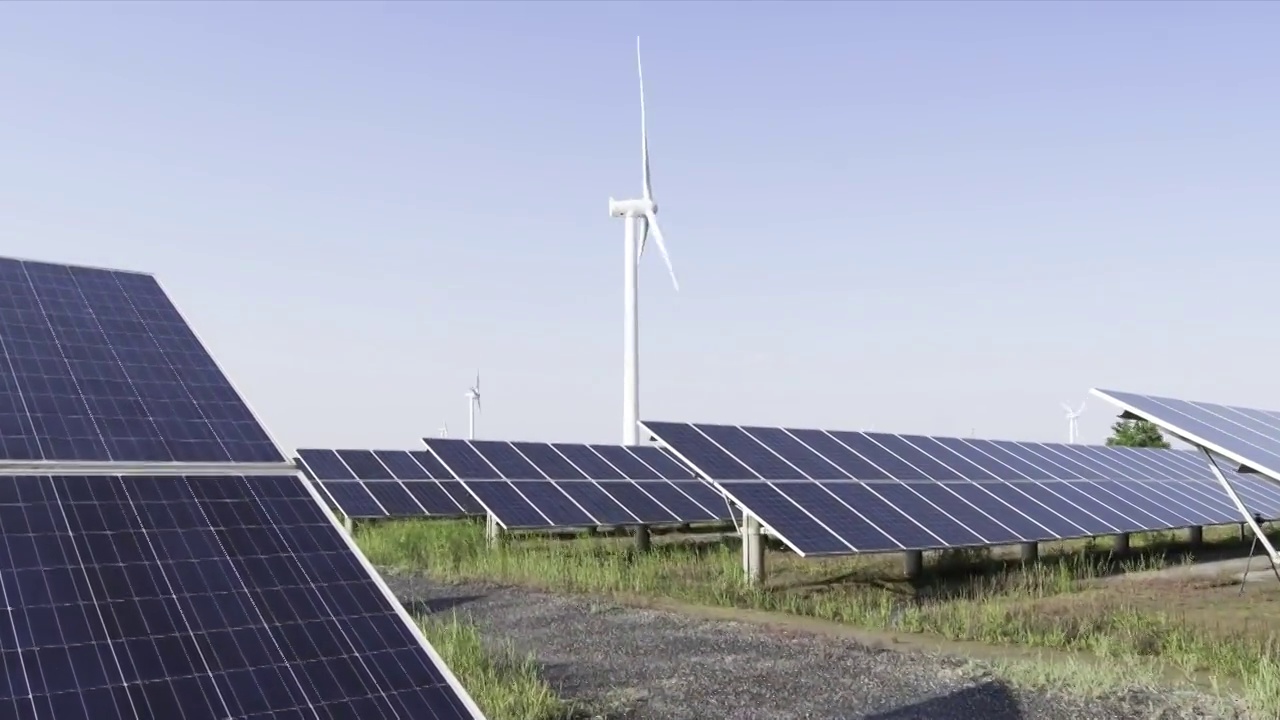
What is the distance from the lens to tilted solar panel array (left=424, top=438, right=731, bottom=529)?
27.9 meters

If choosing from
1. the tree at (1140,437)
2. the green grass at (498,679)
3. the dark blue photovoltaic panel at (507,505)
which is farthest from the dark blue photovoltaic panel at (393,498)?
the tree at (1140,437)

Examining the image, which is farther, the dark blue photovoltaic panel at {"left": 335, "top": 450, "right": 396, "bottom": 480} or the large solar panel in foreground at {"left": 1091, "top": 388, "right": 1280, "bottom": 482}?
the dark blue photovoltaic panel at {"left": 335, "top": 450, "right": 396, "bottom": 480}

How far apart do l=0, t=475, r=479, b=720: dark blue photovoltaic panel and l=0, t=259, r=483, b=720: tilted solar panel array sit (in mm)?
12

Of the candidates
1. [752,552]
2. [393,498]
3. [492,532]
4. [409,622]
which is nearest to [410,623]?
[409,622]

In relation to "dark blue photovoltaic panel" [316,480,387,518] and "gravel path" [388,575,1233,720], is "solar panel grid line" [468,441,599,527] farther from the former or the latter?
"gravel path" [388,575,1233,720]

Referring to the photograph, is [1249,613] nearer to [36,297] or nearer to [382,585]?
[382,585]

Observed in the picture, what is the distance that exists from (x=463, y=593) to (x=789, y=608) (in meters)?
7.21

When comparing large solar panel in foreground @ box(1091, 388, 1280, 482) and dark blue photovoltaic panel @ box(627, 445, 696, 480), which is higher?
large solar panel in foreground @ box(1091, 388, 1280, 482)

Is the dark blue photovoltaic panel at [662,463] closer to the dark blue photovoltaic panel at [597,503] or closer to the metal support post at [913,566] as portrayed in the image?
the dark blue photovoltaic panel at [597,503]

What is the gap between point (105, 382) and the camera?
885 centimetres

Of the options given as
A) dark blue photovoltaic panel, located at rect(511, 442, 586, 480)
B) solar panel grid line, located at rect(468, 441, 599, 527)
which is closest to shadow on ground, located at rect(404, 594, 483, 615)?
solar panel grid line, located at rect(468, 441, 599, 527)

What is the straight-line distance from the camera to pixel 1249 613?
20172mm

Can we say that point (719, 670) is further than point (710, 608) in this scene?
No

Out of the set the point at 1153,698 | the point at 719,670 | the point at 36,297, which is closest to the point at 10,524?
the point at 36,297
